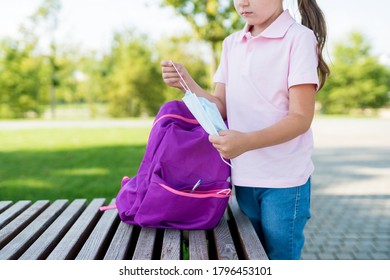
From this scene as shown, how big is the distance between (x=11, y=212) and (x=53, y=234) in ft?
1.55

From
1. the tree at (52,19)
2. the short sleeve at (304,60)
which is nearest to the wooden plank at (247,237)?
the short sleeve at (304,60)

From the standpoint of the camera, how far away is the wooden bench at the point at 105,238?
1804 mm

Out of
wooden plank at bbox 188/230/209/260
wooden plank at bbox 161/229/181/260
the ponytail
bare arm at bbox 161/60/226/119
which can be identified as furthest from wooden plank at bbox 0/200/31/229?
the ponytail

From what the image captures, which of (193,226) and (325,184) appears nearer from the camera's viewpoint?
(193,226)

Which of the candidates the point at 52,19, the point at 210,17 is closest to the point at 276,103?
the point at 210,17

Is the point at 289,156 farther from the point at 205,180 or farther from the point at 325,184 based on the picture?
the point at 325,184

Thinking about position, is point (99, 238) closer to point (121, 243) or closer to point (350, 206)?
point (121, 243)

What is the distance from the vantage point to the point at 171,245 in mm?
1887

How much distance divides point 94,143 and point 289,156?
28.7 feet

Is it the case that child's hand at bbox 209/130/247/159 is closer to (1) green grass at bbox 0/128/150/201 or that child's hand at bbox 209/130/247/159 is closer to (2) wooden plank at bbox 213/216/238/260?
(2) wooden plank at bbox 213/216/238/260

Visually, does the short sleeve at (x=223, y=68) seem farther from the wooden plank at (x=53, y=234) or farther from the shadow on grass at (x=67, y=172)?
the shadow on grass at (x=67, y=172)

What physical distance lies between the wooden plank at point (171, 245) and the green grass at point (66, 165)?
3239 mm
